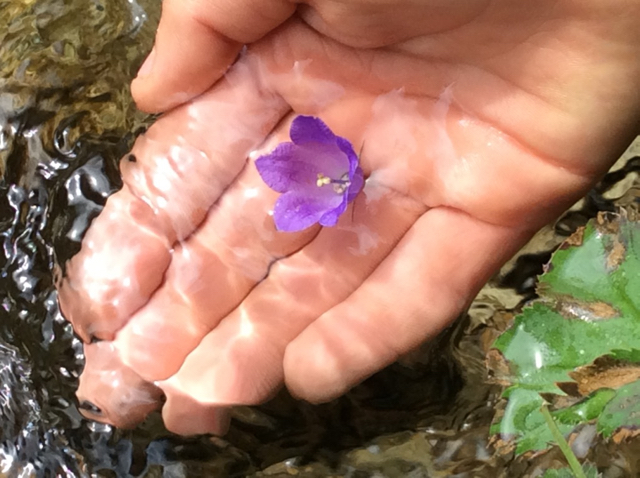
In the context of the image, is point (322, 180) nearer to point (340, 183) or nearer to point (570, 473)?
point (340, 183)

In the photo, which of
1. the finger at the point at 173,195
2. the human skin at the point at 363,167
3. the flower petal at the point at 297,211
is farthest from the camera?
the finger at the point at 173,195

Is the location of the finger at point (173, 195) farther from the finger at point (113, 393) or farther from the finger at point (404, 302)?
the finger at point (404, 302)

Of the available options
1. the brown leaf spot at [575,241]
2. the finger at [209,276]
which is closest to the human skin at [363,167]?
the finger at [209,276]

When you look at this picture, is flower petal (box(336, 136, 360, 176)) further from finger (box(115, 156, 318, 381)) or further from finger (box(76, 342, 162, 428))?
finger (box(76, 342, 162, 428))

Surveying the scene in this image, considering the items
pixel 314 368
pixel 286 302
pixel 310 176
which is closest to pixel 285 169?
pixel 310 176

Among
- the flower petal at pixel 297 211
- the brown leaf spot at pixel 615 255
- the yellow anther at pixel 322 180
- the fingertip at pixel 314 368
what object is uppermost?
the brown leaf spot at pixel 615 255

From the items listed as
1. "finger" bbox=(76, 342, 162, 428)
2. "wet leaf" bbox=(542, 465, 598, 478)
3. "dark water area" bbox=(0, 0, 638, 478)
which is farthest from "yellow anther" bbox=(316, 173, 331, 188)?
"wet leaf" bbox=(542, 465, 598, 478)

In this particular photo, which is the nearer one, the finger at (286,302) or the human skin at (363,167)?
the human skin at (363,167)
